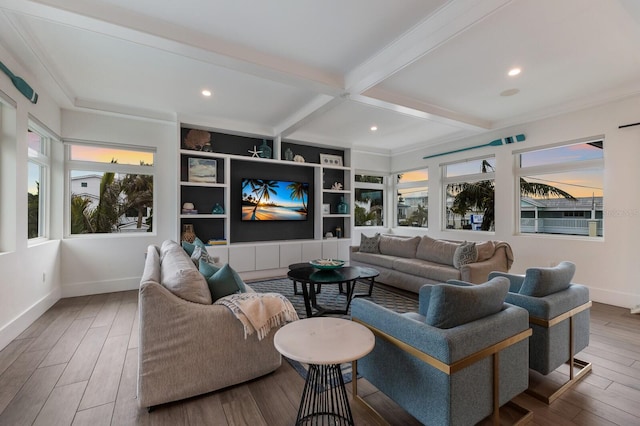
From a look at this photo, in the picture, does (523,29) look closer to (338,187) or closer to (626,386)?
(626,386)

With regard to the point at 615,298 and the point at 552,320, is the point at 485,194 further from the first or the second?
the point at 552,320

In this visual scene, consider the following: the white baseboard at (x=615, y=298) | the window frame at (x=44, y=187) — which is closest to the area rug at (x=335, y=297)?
the white baseboard at (x=615, y=298)

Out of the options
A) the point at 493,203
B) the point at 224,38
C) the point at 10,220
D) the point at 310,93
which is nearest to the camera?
the point at 224,38

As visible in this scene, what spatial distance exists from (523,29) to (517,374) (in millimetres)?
2682

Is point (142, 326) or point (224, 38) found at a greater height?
point (224, 38)

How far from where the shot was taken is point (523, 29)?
8.00 ft

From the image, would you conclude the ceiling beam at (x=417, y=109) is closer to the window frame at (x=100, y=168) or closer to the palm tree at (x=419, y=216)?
the palm tree at (x=419, y=216)

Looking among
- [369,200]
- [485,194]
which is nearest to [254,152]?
[369,200]

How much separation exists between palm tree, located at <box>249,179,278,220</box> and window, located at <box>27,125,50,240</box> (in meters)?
2.89

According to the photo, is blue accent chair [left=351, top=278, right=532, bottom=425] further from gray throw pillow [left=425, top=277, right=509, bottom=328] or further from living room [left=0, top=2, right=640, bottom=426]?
living room [left=0, top=2, right=640, bottom=426]

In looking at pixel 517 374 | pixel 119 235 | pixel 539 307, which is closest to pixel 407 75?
pixel 539 307

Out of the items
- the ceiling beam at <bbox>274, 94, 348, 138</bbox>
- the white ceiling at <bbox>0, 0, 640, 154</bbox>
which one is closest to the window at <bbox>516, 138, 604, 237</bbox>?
the white ceiling at <bbox>0, 0, 640, 154</bbox>

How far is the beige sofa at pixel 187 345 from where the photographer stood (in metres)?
1.79

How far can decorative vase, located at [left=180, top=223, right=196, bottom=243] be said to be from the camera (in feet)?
15.7
